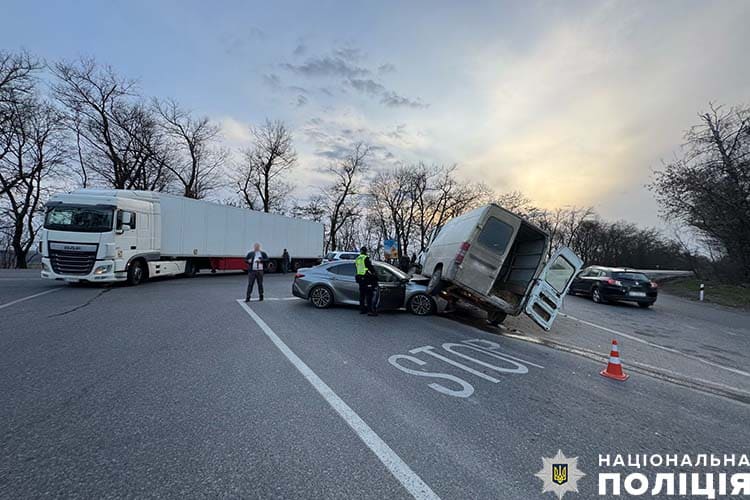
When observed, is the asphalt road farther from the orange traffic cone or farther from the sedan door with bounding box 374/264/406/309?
the sedan door with bounding box 374/264/406/309

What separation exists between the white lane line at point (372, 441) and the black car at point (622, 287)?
486 inches

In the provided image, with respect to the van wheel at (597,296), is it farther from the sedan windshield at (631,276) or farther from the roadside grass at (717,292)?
the roadside grass at (717,292)

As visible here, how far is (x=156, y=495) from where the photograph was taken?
86.1 inches

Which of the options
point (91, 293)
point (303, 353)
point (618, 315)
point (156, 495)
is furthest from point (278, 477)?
point (618, 315)

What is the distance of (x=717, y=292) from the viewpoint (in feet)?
65.9

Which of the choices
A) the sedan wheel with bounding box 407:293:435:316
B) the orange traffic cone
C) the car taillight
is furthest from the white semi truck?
the orange traffic cone

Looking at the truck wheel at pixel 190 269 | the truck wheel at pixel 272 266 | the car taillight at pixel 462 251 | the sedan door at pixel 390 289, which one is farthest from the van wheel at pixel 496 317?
the truck wheel at pixel 272 266

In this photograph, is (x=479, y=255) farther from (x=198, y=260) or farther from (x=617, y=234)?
(x=617, y=234)

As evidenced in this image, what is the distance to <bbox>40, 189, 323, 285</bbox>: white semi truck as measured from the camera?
1113 centimetres

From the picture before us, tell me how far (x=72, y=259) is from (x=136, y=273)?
218cm

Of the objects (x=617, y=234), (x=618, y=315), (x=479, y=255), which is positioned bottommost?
(x=618, y=315)

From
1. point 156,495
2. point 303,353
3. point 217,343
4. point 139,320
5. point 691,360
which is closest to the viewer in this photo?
point 156,495

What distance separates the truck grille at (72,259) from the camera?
434 inches

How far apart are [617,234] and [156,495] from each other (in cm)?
7615
